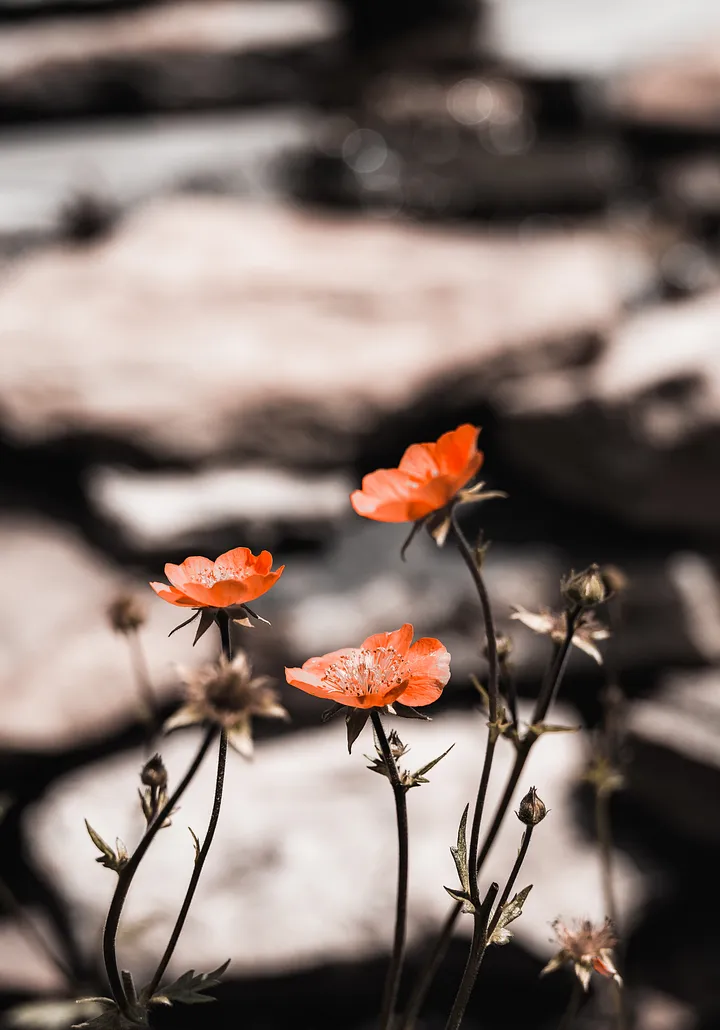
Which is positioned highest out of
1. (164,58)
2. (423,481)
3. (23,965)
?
(164,58)

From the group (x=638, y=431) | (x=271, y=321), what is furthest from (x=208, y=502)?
(x=638, y=431)

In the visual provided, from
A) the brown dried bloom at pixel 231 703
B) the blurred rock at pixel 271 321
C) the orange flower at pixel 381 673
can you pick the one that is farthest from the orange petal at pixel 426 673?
the blurred rock at pixel 271 321

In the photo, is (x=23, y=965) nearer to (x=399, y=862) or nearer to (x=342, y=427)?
(x=399, y=862)

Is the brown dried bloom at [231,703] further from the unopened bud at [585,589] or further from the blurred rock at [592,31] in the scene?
the blurred rock at [592,31]

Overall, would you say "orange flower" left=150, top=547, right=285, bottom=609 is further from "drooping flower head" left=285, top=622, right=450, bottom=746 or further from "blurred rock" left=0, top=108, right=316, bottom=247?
"blurred rock" left=0, top=108, right=316, bottom=247

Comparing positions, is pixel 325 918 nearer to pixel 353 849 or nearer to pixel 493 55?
pixel 353 849

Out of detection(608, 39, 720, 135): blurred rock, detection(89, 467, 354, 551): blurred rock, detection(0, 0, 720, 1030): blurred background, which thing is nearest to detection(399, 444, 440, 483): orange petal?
detection(0, 0, 720, 1030): blurred background
